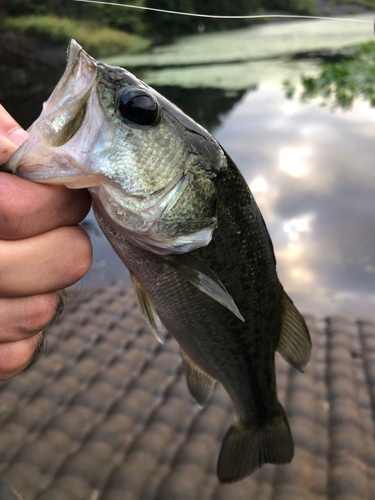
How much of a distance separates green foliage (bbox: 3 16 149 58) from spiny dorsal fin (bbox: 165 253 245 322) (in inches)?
210

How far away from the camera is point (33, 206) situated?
0.78 m

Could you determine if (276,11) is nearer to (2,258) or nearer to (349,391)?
(349,391)

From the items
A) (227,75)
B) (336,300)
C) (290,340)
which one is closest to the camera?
(290,340)

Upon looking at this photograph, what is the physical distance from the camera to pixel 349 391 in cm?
217

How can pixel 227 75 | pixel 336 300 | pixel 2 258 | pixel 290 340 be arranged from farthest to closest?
pixel 227 75 < pixel 336 300 < pixel 290 340 < pixel 2 258

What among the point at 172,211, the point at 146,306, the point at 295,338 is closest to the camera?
the point at 172,211

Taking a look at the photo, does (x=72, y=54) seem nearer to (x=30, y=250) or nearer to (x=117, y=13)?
(x=30, y=250)

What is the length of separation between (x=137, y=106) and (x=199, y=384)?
0.97 metres

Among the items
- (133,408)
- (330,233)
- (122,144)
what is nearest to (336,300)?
(330,233)

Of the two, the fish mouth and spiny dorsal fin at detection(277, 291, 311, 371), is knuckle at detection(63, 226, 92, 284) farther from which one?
spiny dorsal fin at detection(277, 291, 311, 371)

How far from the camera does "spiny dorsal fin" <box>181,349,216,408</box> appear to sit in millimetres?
1369

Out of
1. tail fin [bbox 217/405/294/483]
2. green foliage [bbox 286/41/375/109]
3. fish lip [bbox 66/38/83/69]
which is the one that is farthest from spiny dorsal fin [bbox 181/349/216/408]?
green foliage [bbox 286/41/375/109]

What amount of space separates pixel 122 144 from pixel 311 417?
1802mm

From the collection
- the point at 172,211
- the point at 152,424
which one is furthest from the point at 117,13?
the point at 172,211
